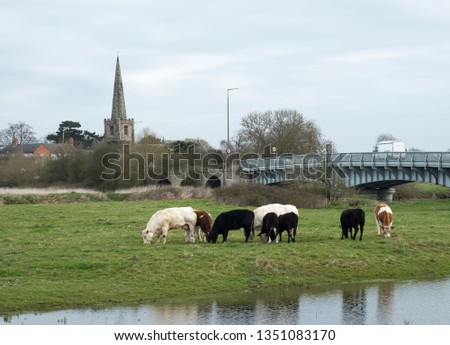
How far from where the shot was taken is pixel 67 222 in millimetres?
40156

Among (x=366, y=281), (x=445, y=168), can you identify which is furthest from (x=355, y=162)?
(x=366, y=281)

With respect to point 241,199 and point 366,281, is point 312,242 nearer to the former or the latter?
point 366,281

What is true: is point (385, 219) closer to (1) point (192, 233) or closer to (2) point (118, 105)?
(1) point (192, 233)

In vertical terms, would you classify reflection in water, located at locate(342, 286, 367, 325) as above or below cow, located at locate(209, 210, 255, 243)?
below

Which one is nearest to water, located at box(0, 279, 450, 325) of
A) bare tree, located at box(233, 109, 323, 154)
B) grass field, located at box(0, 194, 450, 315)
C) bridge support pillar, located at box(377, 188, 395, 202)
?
grass field, located at box(0, 194, 450, 315)

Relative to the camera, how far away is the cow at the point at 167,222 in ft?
102

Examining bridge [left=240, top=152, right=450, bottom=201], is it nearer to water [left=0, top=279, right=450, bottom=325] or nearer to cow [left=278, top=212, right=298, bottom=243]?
cow [left=278, top=212, right=298, bottom=243]

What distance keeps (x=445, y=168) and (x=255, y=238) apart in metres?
27.6

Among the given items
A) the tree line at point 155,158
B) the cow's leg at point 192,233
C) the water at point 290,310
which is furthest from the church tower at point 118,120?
the water at point 290,310

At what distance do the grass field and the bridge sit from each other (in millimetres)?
20650

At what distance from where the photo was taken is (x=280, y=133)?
105m

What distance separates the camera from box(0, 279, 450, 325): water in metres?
21.0

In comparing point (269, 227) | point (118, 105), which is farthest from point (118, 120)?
point (269, 227)

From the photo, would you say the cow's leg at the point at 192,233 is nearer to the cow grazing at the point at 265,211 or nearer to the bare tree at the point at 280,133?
the cow grazing at the point at 265,211
